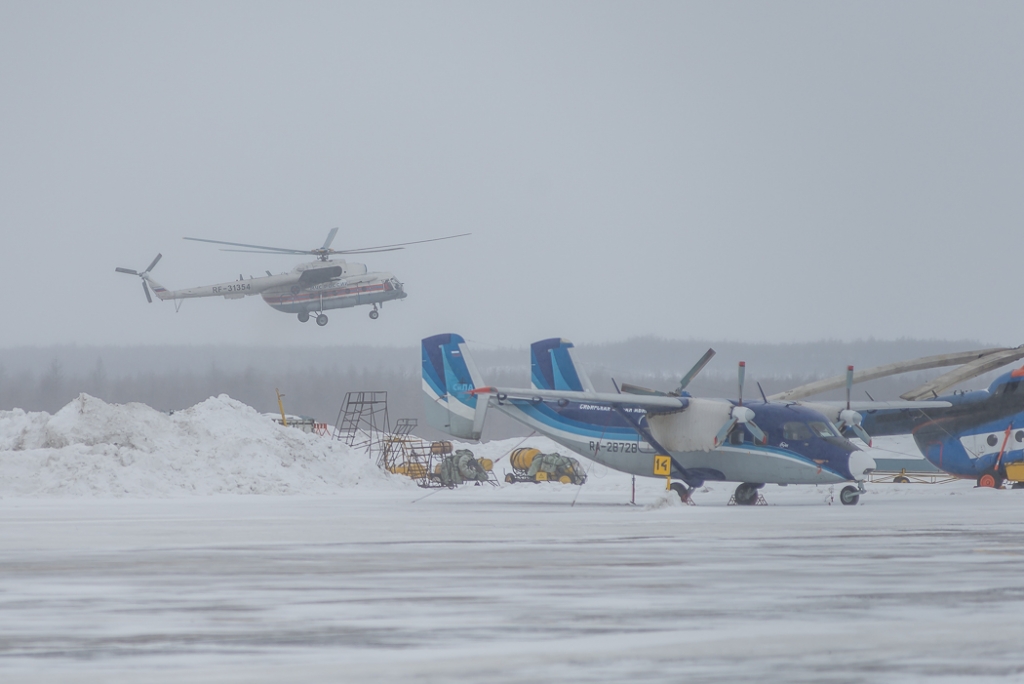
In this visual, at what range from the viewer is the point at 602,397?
102 ft

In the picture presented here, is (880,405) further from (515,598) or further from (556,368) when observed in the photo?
(515,598)

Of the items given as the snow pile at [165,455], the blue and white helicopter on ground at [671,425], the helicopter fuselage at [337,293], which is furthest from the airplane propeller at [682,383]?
the helicopter fuselage at [337,293]

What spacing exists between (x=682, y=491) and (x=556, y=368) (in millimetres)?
7886

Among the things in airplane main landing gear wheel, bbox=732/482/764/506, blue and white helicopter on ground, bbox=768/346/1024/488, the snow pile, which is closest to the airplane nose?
airplane main landing gear wheel, bbox=732/482/764/506

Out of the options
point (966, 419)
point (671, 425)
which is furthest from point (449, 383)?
point (966, 419)

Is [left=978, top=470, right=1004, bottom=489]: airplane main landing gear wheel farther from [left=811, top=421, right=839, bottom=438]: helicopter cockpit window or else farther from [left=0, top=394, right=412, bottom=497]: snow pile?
[left=0, top=394, right=412, bottom=497]: snow pile

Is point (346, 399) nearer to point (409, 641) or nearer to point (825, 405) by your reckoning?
point (825, 405)

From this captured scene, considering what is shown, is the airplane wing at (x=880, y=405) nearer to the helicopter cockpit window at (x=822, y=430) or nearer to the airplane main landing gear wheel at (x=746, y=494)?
the airplane main landing gear wheel at (x=746, y=494)

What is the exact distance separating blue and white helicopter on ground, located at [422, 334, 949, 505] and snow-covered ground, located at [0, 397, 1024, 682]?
509cm

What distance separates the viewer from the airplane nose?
96.6 feet

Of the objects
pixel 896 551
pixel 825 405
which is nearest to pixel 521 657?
pixel 896 551

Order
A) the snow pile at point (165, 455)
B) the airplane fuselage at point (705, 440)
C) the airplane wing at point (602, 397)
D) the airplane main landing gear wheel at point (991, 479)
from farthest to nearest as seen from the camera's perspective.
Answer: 1. the airplane main landing gear wheel at point (991, 479)
2. the snow pile at point (165, 455)
3. the airplane wing at point (602, 397)
4. the airplane fuselage at point (705, 440)

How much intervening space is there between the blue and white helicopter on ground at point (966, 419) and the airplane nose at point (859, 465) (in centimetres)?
774

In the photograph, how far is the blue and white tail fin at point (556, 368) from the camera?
38.7 meters
